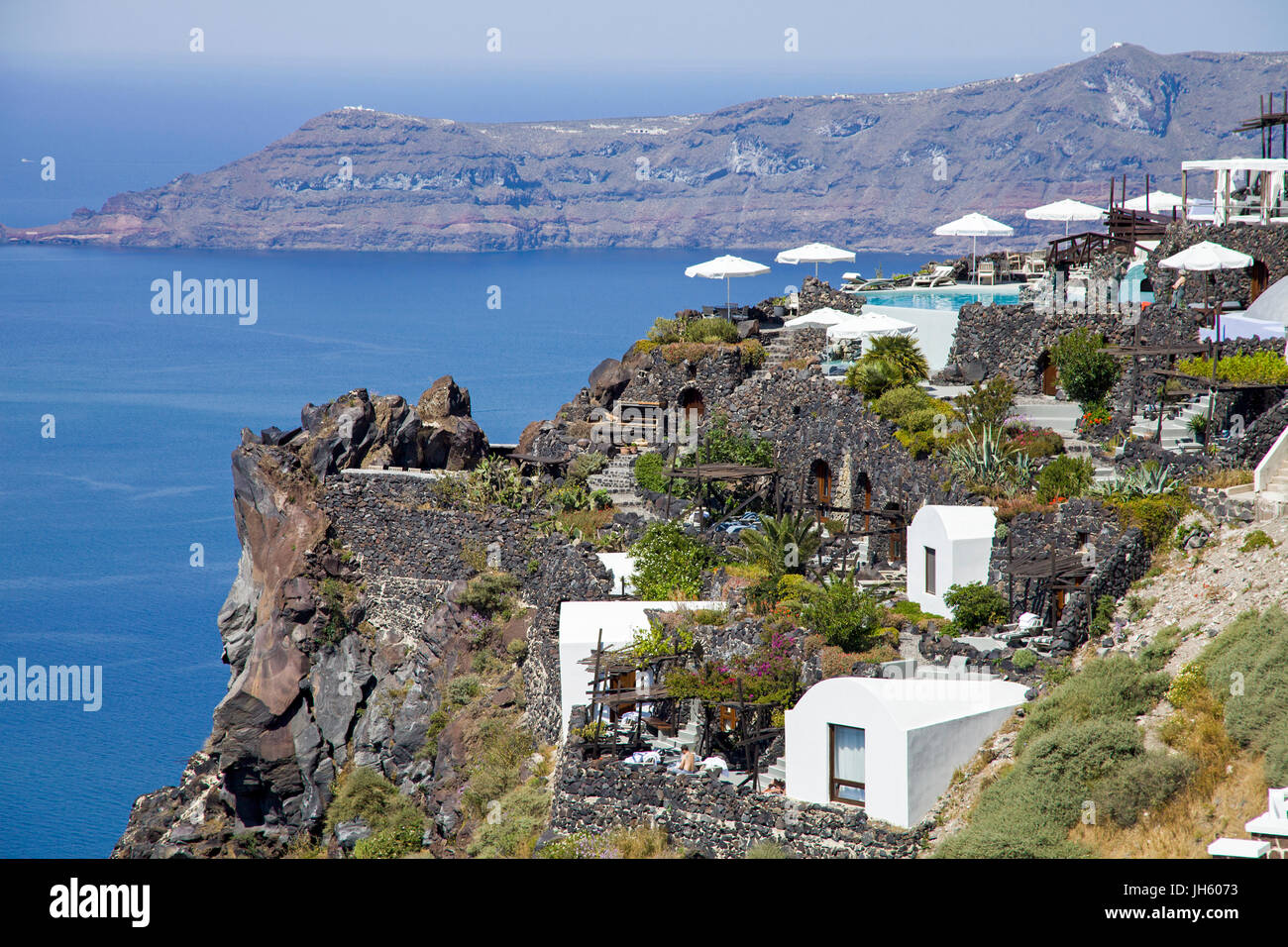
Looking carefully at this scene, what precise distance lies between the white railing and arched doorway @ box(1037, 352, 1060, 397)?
11614 millimetres

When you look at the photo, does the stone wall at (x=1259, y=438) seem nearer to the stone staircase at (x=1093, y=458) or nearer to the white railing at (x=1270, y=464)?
the white railing at (x=1270, y=464)

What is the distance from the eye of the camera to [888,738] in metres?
20.3

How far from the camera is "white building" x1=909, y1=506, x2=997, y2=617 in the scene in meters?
26.9

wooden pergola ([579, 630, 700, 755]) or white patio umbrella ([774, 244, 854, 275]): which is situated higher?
white patio umbrella ([774, 244, 854, 275])

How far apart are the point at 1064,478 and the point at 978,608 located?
→ 461 cm

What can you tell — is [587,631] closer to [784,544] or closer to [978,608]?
[784,544]

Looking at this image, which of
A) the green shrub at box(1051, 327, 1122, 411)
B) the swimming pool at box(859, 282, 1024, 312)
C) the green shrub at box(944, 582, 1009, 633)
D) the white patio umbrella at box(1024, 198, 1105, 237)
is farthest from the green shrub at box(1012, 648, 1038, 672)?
the white patio umbrella at box(1024, 198, 1105, 237)

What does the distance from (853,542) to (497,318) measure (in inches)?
6312

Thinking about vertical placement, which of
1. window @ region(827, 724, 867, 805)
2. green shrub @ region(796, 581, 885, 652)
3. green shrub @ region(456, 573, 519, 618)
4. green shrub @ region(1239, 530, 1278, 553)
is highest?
green shrub @ region(1239, 530, 1278, 553)

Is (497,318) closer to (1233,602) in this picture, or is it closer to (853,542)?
(853,542)

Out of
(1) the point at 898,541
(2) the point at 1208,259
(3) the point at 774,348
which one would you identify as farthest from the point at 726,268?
(1) the point at 898,541

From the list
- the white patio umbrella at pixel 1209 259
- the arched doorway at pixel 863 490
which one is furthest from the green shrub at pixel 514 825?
the white patio umbrella at pixel 1209 259

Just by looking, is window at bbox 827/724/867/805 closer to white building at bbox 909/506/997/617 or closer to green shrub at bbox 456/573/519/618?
white building at bbox 909/506/997/617
